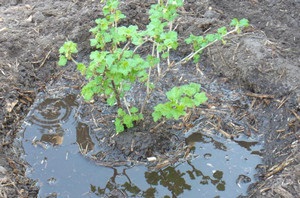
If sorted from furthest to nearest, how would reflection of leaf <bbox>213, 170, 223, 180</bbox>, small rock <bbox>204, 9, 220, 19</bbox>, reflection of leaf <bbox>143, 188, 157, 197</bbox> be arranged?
small rock <bbox>204, 9, 220, 19</bbox>
reflection of leaf <bbox>213, 170, 223, 180</bbox>
reflection of leaf <bbox>143, 188, 157, 197</bbox>

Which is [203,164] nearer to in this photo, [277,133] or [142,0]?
[277,133]

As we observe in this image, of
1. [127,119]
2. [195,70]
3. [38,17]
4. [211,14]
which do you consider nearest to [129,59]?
[127,119]

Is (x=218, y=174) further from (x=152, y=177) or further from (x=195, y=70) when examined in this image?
(x=195, y=70)

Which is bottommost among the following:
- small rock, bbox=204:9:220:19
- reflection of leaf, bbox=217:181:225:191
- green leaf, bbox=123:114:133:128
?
reflection of leaf, bbox=217:181:225:191

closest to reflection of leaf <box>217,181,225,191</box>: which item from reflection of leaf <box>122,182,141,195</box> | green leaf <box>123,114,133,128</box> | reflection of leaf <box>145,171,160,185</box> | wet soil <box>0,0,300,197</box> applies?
wet soil <box>0,0,300,197</box>

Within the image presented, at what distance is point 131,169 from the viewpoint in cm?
389

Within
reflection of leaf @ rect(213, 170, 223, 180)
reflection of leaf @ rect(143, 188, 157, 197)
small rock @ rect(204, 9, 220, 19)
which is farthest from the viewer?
small rock @ rect(204, 9, 220, 19)

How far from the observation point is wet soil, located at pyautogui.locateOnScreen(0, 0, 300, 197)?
3.86m

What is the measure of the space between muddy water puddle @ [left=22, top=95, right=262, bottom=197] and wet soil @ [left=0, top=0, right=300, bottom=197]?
113mm

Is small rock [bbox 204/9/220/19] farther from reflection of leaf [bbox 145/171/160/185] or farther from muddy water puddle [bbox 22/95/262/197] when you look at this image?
reflection of leaf [bbox 145/171/160/185]

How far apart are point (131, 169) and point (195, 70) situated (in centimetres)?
143

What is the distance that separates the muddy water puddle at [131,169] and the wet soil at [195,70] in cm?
11

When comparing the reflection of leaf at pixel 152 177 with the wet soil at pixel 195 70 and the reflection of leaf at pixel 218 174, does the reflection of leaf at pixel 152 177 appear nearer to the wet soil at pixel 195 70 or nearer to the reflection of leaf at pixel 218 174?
the wet soil at pixel 195 70

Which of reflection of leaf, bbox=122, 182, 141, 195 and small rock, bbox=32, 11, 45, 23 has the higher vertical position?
small rock, bbox=32, 11, 45, 23
